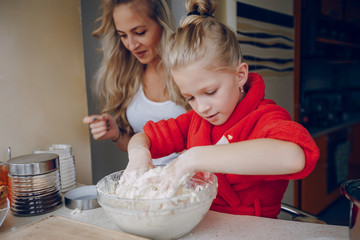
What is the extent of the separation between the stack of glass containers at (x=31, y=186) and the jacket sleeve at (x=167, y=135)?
41 cm

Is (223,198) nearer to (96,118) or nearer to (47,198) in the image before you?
(47,198)

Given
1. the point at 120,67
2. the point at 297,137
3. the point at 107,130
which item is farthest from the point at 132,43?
the point at 297,137

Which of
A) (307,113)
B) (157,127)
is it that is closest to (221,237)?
(157,127)

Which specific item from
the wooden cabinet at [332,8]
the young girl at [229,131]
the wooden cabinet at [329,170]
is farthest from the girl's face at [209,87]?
the wooden cabinet at [332,8]

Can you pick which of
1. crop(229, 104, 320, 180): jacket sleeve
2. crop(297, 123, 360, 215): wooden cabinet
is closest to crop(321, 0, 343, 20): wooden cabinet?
crop(297, 123, 360, 215): wooden cabinet

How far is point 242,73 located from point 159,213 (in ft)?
1.94

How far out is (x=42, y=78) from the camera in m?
1.57

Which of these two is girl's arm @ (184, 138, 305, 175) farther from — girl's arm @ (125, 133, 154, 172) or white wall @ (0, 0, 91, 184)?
white wall @ (0, 0, 91, 184)

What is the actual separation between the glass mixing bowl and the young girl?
0.08 metres

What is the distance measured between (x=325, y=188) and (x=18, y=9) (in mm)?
3062

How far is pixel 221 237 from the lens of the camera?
2.77ft

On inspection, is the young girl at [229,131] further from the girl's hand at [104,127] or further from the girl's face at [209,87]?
the girl's hand at [104,127]

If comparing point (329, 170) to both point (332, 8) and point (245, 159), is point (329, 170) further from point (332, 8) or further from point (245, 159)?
point (245, 159)

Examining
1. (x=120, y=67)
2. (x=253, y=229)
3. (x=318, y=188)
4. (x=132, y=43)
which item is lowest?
(x=318, y=188)
